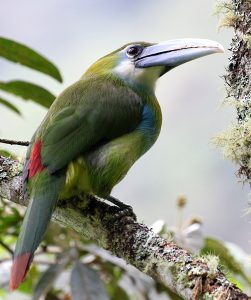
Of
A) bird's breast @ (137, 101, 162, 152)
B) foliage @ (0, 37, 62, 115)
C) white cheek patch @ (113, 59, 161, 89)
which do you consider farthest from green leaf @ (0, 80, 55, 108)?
bird's breast @ (137, 101, 162, 152)

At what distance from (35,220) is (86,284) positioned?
0.61 m

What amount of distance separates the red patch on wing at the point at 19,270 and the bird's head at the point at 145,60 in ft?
3.16

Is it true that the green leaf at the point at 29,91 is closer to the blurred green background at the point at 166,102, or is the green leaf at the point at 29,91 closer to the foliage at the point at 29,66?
the foliage at the point at 29,66

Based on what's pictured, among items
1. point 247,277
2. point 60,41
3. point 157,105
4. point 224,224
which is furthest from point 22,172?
point 60,41

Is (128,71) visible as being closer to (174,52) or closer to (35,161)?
(174,52)

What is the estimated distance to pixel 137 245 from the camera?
209cm

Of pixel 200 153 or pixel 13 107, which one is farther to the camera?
pixel 200 153

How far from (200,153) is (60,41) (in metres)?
7.07

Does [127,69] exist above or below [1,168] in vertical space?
above

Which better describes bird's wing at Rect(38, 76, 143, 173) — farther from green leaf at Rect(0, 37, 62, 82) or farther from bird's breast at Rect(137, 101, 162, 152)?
green leaf at Rect(0, 37, 62, 82)

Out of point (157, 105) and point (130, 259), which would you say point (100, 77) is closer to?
point (157, 105)

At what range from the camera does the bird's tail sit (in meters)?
2.17

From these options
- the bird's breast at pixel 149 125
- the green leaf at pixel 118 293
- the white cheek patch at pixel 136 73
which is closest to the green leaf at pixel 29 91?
the white cheek patch at pixel 136 73

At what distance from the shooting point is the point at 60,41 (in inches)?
733
